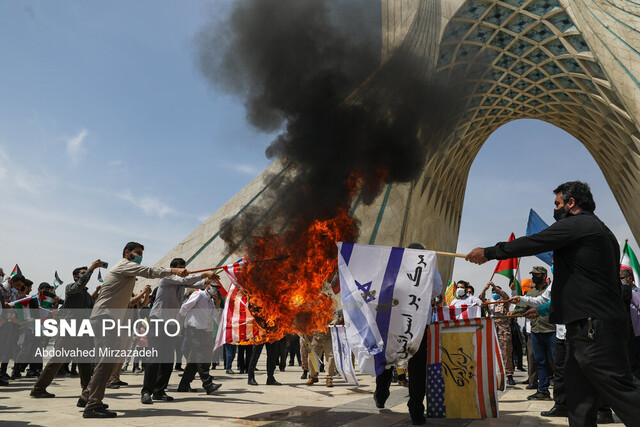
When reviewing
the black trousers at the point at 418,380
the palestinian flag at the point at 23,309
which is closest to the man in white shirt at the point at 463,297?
the black trousers at the point at 418,380

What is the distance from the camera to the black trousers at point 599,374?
2537 mm

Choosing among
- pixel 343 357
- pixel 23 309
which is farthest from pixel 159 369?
pixel 23 309

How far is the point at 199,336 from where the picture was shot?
22.8 ft

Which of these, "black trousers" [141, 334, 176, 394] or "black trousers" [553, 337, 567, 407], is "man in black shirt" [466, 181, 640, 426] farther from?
"black trousers" [141, 334, 176, 394]

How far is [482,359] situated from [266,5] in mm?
8267

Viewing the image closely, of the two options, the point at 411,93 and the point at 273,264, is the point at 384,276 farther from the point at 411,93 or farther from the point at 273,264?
the point at 411,93

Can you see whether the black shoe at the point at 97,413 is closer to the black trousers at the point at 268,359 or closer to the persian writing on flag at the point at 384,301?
the persian writing on flag at the point at 384,301

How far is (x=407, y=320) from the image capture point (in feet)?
13.4

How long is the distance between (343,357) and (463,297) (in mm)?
4300

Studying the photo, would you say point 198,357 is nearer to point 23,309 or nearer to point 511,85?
point 23,309

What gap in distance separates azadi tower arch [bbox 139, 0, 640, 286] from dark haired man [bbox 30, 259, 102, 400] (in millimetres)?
4599

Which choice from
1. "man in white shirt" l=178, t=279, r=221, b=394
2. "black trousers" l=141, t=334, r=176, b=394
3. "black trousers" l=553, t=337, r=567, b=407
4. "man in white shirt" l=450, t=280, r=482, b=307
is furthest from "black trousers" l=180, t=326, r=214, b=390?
"man in white shirt" l=450, t=280, r=482, b=307

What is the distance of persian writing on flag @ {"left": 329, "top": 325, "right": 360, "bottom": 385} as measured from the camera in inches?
215

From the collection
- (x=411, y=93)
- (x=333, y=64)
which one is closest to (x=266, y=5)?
(x=333, y=64)
